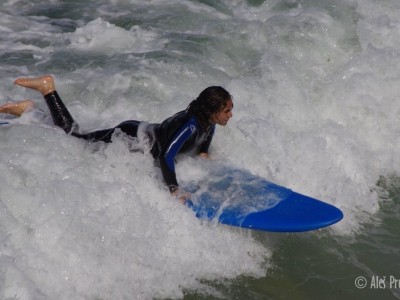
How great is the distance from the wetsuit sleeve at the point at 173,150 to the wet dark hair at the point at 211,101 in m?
0.12

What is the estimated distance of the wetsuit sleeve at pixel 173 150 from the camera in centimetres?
406

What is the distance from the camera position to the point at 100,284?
3.30 metres

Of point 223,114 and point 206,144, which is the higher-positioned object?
point 223,114

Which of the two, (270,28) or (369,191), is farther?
(270,28)

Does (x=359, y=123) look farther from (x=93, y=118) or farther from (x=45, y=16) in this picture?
(x=45, y=16)

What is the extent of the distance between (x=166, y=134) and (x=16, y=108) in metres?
1.50

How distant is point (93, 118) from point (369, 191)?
102 inches

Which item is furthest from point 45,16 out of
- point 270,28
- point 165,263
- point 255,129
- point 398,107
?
point 165,263

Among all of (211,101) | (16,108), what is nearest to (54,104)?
(16,108)

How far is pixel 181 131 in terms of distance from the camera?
4203 mm

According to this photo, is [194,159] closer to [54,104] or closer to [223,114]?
[223,114]

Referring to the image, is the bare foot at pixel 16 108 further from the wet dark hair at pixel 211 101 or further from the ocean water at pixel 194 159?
the wet dark hair at pixel 211 101

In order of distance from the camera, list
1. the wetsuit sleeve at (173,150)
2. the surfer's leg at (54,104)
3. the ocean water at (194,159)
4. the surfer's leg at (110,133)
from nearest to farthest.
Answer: the ocean water at (194,159)
the wetsuit sleeve at (173,150)
the surfer's leg at (110,133)
the surfer's leg at (54,104)

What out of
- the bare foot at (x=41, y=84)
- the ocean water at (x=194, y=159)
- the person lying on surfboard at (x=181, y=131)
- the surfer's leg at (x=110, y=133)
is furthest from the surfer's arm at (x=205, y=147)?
the bare foot at (x=41, y=84)
